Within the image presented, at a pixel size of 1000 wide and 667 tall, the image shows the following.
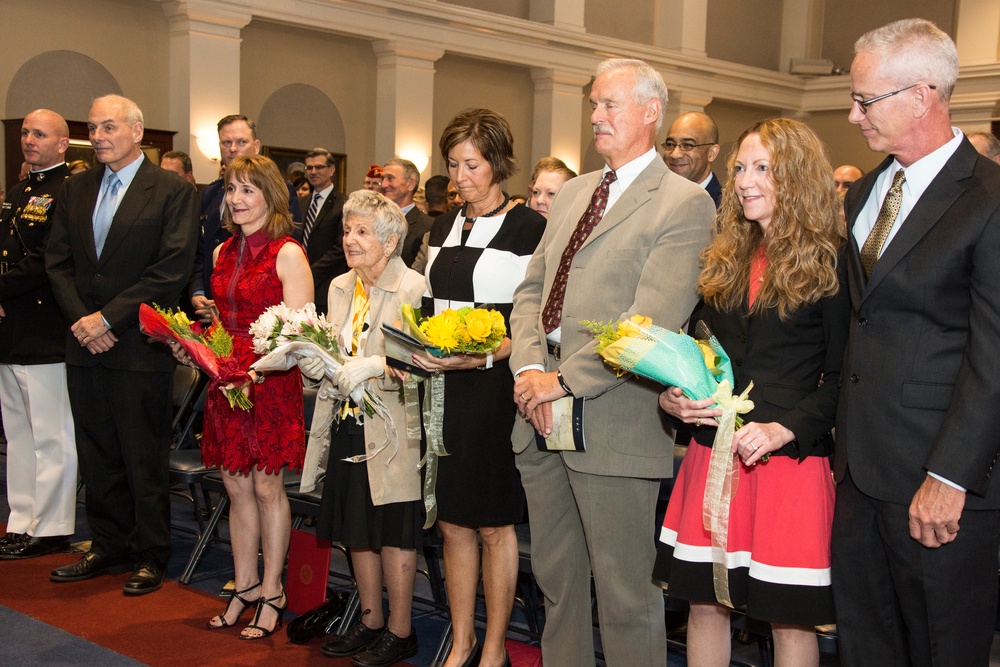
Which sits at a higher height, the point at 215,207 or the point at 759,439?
the point at 215,207

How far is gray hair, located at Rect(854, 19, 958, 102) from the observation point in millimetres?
2127

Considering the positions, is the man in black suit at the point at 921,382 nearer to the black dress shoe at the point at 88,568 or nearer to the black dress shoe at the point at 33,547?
the black dress shoe at the point at 88,568

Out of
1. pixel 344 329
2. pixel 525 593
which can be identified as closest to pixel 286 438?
pixel 344 329

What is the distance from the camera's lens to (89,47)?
1101 cm

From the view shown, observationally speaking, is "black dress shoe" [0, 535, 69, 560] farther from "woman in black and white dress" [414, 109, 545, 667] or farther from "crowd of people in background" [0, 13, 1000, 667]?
"woman in black and white dress" [414, 109, 545, 667]

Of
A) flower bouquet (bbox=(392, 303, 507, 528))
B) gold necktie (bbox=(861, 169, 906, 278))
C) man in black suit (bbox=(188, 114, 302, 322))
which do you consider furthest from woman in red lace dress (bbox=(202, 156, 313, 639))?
gold necktie (bbox=(861, 169, 906, 278))

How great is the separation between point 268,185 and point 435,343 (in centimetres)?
133

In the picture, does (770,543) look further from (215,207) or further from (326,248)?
(326,248)

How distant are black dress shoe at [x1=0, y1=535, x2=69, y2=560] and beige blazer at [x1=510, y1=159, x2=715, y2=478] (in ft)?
10.1

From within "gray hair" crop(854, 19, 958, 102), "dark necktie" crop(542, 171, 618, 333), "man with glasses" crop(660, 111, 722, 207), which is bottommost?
"dark necktie" crop(542, 171, 618, 333)

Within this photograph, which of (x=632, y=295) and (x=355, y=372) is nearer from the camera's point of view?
(x=632, y=295)

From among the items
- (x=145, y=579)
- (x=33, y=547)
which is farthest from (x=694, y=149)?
(x=33, y=547)

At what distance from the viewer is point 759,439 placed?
90.7 inches

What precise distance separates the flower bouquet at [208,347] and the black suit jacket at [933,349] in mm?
2138
